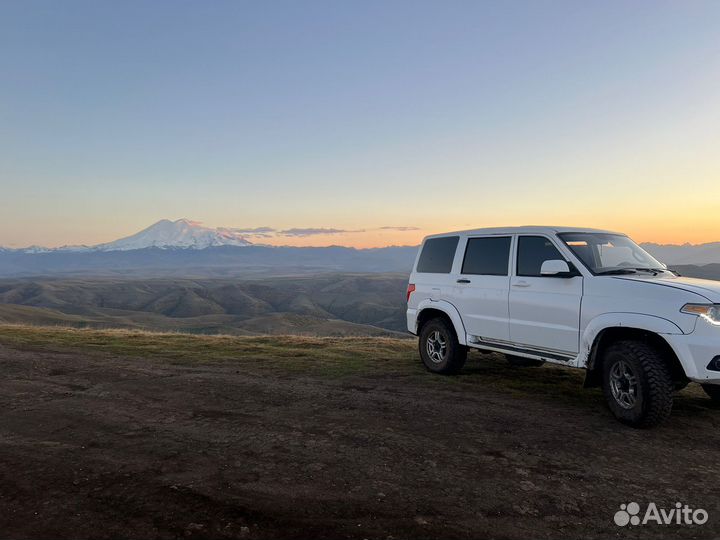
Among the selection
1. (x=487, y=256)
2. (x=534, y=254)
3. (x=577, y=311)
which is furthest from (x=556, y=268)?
(x=487, y=256)

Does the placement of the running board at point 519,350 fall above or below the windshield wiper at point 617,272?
below

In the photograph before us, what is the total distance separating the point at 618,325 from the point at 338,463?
380 centimetres

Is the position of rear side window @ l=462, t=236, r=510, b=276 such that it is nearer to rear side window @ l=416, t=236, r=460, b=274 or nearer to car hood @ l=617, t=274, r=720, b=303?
rear side window @ l=416, t=236, r=460, b=274

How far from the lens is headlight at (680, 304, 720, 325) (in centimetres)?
516

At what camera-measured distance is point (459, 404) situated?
259 inches

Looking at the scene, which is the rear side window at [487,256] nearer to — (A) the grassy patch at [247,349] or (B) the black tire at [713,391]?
(A) the grassy patch at [247,349]

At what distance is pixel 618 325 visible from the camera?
5.69 meters

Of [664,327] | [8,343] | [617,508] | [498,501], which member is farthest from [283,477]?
[8,343]

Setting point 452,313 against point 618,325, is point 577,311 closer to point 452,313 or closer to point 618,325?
point 618,325

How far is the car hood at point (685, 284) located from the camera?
5301mm

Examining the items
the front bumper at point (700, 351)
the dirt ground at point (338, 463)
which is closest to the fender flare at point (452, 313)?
the dirt ground at point (338, 463)

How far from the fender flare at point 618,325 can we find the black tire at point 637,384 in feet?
0.77

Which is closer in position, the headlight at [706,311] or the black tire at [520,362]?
the headlight at [706,311]
